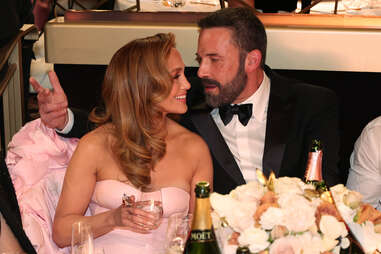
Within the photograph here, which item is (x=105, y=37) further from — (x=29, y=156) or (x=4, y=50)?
(x=29, y=156)

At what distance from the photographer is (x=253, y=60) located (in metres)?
2.80

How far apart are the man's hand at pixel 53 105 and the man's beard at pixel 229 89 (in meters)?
0.65

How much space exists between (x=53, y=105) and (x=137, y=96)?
424 millimetres

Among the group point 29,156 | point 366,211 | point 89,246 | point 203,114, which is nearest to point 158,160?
point 203,114

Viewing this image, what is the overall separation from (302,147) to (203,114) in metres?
0.48

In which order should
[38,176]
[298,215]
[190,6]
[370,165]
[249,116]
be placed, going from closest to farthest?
1. [298,215]
2. [38,176]
3. [370,165]
4. [249,116]
5. [190,6]

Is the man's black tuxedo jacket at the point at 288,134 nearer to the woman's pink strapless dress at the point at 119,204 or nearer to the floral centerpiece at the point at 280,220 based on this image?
the woman's pink strapless dress at the point at 119,204

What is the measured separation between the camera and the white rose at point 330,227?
4.60ft

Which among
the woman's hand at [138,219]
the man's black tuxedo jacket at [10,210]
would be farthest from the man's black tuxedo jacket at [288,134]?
the woman's hand at [138,219]

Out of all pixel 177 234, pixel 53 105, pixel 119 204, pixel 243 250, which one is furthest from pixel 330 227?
pixel 53 105

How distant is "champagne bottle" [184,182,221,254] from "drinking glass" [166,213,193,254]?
0.11m

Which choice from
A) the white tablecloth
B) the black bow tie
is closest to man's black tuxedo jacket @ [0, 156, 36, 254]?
the black bow tie

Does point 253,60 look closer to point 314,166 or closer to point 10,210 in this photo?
point 314,166

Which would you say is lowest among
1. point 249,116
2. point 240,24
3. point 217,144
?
point 217,144
